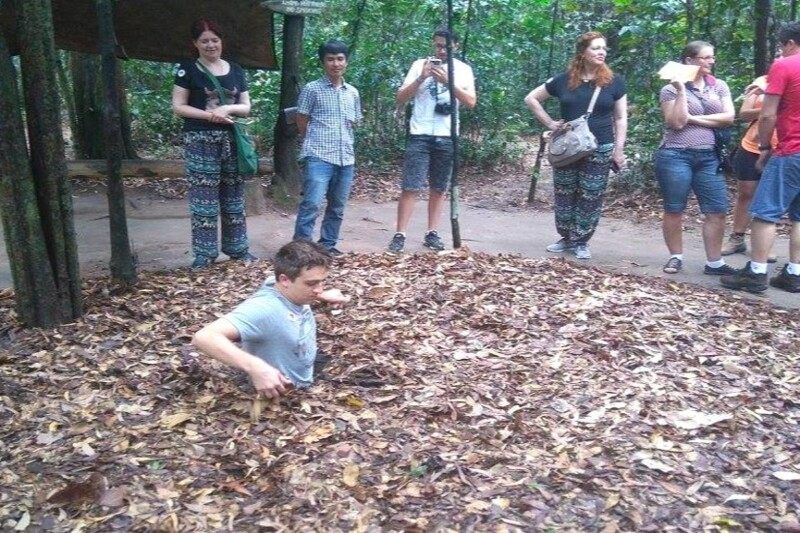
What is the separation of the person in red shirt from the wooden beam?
5.37 metres

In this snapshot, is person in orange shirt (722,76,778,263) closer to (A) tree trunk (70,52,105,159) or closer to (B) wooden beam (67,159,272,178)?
(B) wooden beam (67,159,272,178)

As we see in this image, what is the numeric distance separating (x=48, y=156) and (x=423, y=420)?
8.70 feet

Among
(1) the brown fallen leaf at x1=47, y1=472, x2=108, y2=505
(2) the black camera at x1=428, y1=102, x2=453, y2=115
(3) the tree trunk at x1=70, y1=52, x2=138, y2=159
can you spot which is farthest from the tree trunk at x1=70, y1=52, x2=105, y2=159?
(1) the brown fallen leaf at x1=47, y1=472, x2=108, y2=505

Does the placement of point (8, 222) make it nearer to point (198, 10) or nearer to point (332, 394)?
point (332, 394)

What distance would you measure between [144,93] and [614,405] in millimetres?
11474

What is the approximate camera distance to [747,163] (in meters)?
6.45

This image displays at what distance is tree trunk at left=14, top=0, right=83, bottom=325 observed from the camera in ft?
13.5

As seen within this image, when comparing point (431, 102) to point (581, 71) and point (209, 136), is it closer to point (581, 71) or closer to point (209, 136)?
point (581, 71)

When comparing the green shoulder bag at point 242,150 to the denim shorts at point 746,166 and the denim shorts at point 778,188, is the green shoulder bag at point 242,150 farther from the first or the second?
the denim shorts at point 746,166

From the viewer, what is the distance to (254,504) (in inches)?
113

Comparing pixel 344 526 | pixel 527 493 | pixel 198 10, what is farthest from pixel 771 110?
pixel 198 10

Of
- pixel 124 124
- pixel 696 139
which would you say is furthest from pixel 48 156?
pixel 124 124

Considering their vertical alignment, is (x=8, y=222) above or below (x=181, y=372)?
above

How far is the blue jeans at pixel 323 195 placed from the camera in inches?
232
